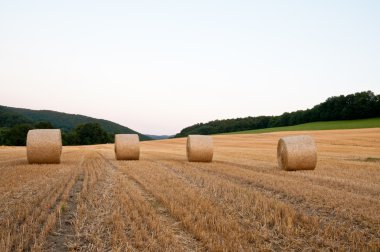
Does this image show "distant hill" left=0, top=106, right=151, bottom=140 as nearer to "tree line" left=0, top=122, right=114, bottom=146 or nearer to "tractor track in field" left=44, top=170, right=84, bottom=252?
"tree line" left=0, top=122, right=114, bottom=146

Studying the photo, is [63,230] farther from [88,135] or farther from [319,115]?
[319,115]

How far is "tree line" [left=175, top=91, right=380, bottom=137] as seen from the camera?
67.8 meters

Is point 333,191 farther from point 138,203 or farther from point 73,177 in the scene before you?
point 73,177

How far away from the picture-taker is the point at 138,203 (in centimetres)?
695

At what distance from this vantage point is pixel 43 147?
48.2 feet

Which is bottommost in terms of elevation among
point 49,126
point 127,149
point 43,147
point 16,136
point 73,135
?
point 127,149

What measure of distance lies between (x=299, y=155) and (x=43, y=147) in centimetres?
1002

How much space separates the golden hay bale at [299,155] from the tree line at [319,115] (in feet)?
195

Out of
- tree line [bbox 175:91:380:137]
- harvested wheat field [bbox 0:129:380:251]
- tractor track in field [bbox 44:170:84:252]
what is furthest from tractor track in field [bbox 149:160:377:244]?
tree line [bbox 175:91:380:137]

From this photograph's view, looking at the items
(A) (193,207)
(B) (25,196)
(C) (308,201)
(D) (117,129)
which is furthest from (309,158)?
(D) (117,129)

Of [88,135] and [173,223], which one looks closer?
[173,223]

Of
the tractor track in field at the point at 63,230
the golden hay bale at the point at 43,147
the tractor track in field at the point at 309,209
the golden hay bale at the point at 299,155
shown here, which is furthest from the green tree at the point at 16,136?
the tractor track in field at the point at 63,230

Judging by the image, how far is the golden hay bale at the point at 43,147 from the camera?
575 inches

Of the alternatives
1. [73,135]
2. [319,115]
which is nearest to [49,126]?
[73,135]
